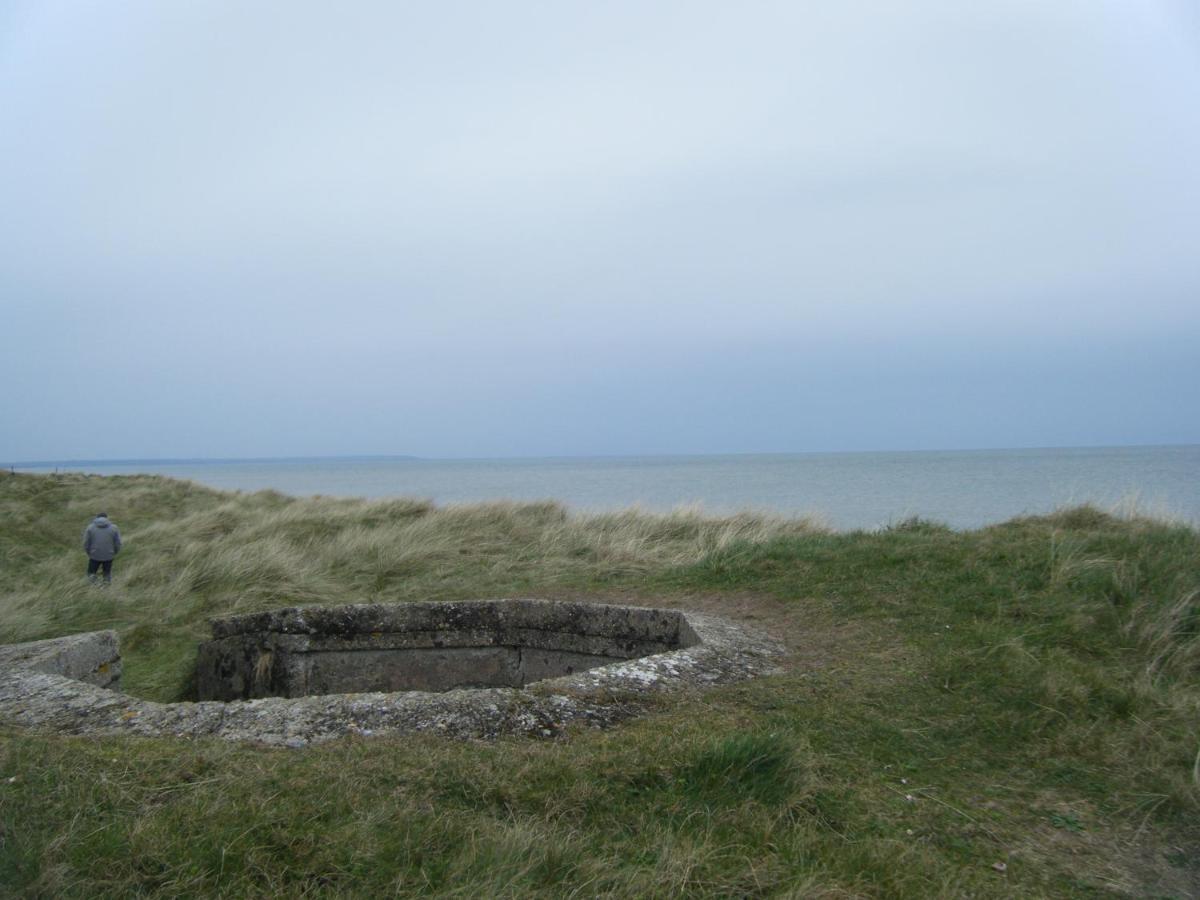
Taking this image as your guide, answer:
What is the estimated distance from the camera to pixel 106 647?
577cm

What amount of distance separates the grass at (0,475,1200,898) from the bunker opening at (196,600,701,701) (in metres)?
0.92

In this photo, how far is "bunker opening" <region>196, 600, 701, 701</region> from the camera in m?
6.58

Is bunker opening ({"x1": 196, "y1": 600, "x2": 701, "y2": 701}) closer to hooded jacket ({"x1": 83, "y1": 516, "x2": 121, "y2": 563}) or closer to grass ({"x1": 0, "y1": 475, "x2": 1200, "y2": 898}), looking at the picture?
grass ({"x1": 0, "y1": 475, "x2": 1200, "y2": 898})

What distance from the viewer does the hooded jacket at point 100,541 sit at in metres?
12.1

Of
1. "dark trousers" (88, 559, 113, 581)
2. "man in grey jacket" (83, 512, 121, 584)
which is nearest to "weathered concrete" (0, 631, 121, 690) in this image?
"man in grey jacket" (83, 512, 121, 584)

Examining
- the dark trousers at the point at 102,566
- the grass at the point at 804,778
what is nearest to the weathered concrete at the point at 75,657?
the grass at the point at 804,778

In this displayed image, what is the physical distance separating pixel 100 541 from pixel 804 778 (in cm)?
1186

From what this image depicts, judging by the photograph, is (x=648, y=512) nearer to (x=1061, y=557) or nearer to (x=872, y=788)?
(x=1061, y=557)

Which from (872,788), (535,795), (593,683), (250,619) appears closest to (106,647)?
(250,619)

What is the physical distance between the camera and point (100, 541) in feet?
39.8

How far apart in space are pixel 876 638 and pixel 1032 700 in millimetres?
1296

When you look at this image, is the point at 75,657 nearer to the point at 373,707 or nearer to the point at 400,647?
the point at 400,647

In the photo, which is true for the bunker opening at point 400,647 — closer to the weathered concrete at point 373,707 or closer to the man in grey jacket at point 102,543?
the weathered concrete at point 373,707

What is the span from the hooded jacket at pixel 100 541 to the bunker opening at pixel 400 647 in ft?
22.7
